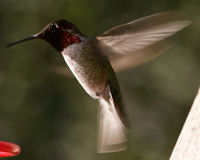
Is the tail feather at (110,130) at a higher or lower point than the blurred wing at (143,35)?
lower

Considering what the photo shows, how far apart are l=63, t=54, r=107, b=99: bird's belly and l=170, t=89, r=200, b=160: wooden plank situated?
63 centimetres

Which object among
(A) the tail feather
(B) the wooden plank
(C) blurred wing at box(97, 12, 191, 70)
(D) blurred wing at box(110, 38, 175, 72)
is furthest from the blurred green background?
(B) the wooden plank

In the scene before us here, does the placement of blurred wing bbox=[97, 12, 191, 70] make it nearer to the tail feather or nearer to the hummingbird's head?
the hummingbird's head

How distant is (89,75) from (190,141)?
73 cm

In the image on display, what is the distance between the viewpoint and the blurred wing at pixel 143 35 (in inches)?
70.7

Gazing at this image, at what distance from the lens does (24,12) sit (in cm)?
423

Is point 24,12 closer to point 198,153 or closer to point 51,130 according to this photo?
point 51,130

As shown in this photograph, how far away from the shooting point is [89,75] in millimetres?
2264

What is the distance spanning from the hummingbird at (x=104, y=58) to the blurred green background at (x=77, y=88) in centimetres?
178

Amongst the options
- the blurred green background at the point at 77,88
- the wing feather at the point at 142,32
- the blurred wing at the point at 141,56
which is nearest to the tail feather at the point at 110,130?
the blurred wing at the point at 141,56

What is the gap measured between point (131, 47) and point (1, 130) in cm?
254

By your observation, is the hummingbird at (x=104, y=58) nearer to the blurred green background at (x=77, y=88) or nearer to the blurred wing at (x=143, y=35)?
the blurred wing at (x=143, y=35)

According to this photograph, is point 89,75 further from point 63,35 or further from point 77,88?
point 77,88

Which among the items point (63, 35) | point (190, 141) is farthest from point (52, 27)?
point (190, 141)
